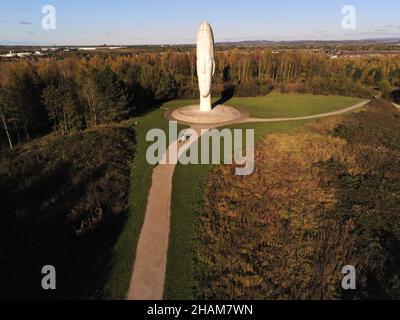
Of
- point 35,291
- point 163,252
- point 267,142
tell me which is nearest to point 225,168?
point 267,142

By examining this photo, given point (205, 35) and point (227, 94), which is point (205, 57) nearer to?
point (205, 35)

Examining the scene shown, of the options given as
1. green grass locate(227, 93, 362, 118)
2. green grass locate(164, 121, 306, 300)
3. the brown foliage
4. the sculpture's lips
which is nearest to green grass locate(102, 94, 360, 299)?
green grass locate(164, 121, 306, 300)

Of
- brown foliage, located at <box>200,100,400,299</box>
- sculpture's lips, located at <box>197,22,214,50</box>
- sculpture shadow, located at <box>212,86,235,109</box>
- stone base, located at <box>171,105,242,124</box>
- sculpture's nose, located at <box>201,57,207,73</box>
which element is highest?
sculpture's lips, located at <box>197,22,214,50</box>

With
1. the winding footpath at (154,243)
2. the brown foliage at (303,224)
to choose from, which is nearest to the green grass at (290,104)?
the brown foliage at (303,224)

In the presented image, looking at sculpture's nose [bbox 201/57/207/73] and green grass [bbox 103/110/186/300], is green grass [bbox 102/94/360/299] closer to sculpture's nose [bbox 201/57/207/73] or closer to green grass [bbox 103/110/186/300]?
green grass [bbox 103/110/186/300]

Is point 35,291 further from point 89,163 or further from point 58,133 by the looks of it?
point 58,133

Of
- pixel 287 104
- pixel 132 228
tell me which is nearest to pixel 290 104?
pixel 287 104
